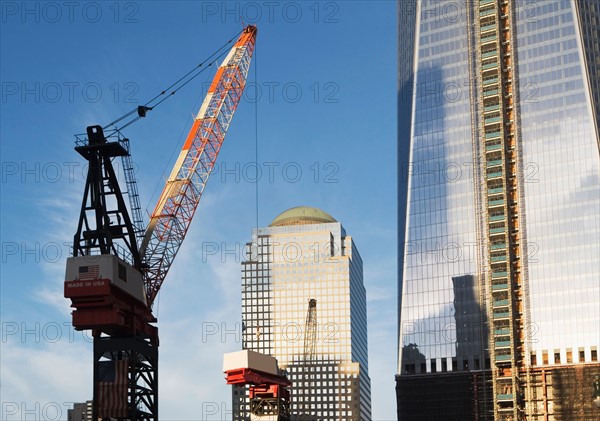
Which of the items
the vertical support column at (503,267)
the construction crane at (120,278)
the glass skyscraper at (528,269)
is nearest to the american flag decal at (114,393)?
the construction crane at (120,278)

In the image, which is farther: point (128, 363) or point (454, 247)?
point (454, 247)

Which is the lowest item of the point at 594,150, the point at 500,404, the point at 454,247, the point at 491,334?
the point at 500,404

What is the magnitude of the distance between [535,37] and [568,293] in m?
52.8

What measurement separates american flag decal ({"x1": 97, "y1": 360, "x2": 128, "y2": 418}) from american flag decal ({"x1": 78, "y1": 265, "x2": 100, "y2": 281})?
11797mm

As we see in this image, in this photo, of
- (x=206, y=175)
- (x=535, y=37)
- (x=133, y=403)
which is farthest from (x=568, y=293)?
(x=133, y=403)

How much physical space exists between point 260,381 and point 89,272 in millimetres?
46680

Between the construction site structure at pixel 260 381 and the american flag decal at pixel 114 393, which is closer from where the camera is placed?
the american flag decal at pixel 114 393

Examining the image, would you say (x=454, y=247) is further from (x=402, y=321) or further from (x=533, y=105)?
(x=533, y=105)

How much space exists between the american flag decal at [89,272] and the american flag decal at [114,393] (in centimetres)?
1180

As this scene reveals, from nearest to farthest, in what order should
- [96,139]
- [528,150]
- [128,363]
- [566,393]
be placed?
1. [128,363]
2. [96,139]
3. [566,393]
4. [528,150]

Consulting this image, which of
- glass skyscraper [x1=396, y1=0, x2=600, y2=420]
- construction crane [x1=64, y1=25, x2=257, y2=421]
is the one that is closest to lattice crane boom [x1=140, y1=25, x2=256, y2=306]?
construction crane [x1=64, y1=25, x2=257, y2=421]

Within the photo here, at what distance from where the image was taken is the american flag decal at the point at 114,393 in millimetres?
118875

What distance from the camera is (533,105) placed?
19738 centimetres

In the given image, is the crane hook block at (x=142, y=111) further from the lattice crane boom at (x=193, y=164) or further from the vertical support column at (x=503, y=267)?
the vertical support column at (x=503, y=267)
